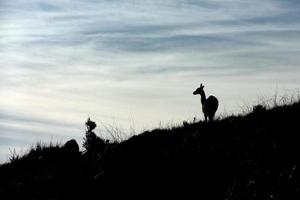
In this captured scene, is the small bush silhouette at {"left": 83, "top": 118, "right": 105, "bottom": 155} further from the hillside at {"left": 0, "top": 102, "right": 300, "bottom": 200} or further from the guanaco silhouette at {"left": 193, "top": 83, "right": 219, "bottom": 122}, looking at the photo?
the guanaco silhouette at {"left": 193, "top": 83, "right": 219, "bottom": 122}

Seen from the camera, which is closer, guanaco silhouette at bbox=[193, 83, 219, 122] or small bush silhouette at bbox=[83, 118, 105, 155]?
small bush silhouette at bbox=[83, 118, 105, 155]

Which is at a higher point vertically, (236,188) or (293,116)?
(293,116)

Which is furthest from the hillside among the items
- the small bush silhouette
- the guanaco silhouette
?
the guanaco silhouette

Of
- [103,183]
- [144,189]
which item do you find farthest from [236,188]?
[103,183]

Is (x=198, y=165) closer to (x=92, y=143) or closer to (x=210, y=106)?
(x=92, y=143)

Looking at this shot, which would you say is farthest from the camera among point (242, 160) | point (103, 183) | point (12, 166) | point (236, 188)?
point (12, 166)

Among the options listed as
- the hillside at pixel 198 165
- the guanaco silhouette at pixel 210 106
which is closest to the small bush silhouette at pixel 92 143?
the hillside at pixel 198 165

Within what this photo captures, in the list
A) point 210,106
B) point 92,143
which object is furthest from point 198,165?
point 210,106

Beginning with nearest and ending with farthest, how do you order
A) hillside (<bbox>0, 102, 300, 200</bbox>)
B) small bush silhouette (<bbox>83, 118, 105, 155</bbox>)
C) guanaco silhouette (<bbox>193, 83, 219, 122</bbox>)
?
hillside (<bbox>0, 102, 300, 200</bbox>)
small bush silhouette (<bbox>83, 118, 105, 155</bbox>)
guanaco silhouette (<bbox>193, 83, 219, 122</bbox>)

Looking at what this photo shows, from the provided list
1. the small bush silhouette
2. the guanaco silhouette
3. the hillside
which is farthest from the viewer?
the guanaco silhouette

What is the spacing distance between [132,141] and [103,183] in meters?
1.46

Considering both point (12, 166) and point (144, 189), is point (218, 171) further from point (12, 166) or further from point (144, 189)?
point (12, 166)

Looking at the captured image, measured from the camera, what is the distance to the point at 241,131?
61.3 ft

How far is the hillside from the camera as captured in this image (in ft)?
51.7
